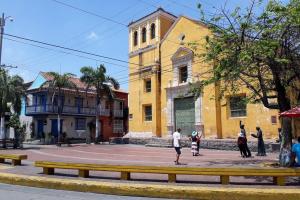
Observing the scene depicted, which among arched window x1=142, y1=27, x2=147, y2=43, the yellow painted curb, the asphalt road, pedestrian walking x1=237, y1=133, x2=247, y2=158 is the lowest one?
the asphalt road

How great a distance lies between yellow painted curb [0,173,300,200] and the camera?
8820 mm

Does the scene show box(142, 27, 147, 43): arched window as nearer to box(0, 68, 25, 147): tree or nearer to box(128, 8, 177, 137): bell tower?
box(128, 8, 177, 137): bell tower

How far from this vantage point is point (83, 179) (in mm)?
11500

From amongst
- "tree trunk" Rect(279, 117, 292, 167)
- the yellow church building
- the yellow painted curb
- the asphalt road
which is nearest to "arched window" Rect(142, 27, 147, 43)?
the yellow church building

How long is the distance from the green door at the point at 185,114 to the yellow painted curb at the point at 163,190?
21.5 m

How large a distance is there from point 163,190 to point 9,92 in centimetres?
2411

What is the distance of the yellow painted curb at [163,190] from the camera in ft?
28.9

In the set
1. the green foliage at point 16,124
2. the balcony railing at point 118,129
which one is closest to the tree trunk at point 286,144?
the green foliage at point 16,124

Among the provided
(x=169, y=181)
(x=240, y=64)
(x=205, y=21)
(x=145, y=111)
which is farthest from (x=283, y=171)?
(x=145, y=111)

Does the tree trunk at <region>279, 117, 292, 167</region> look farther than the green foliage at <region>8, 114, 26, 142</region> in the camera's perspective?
No

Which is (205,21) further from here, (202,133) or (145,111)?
(145,111)

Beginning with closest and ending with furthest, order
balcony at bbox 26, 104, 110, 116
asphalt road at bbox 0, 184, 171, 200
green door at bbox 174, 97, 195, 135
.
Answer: asphalt road at bbox 0, 184, 171, 200 < green door at bbox 174, 97, 195, 135 < balcony at bbox 26, 104, 110, 116

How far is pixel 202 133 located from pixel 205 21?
1709 cm

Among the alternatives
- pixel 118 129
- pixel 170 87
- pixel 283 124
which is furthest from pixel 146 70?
pixel 283 124
